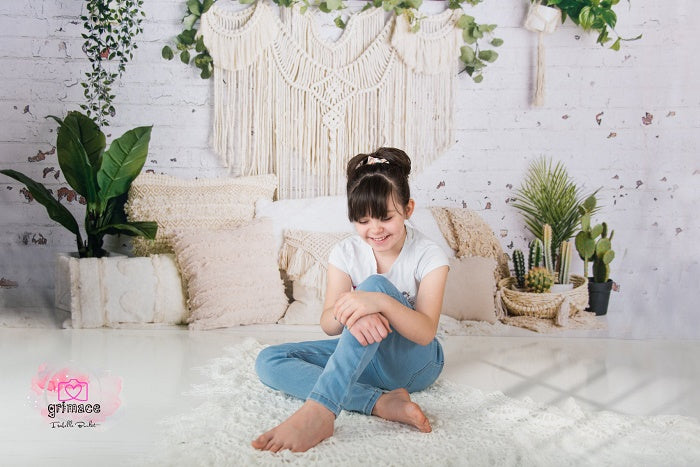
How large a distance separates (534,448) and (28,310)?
242 centimetres

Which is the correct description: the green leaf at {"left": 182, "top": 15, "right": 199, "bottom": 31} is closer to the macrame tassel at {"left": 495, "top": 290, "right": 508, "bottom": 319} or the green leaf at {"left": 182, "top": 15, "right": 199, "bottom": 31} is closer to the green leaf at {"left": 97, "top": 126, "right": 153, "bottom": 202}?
the green leaf at {"left": 97, "top": 126, "right": 153, "bottom": 202}

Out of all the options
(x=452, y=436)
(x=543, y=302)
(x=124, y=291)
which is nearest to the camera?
(x=452, y=436)

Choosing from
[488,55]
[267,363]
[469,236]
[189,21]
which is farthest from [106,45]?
[267,363]

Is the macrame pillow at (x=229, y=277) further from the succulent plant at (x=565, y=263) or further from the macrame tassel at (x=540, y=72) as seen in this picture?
the macrame tassel at (x=540, y=72)

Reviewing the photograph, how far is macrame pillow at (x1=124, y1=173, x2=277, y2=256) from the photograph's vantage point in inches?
121

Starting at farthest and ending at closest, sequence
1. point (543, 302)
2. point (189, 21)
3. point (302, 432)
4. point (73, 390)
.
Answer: point (189, 21), point (543, 302), point (73, 390), point (302, 432)

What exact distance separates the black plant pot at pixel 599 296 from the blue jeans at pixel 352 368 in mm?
1410

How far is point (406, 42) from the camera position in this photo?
325cm

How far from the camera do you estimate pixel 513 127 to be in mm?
3324

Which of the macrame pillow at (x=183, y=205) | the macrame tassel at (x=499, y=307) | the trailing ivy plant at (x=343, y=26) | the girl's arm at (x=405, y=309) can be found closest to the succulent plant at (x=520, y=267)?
the macrame tassel at (x=499, y=307)

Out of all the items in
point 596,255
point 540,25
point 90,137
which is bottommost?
point 596,255

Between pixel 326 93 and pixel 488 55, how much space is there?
771 millimetres

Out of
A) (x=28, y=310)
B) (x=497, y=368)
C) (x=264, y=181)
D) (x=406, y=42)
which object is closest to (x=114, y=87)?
(x=264, y=181)

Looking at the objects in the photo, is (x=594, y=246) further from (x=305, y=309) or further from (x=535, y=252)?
(x=305, y=309)
